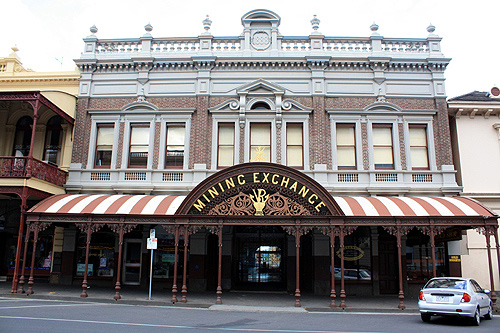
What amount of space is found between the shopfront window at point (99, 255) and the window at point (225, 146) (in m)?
6.30

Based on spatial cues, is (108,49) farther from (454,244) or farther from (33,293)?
(454,244)

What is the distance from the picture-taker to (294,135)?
19.6 metres

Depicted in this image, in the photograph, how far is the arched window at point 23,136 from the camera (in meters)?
20.7

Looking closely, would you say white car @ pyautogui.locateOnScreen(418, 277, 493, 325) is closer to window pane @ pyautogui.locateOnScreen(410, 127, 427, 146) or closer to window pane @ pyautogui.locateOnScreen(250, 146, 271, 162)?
window pane @ pyautogui.locateOnScreen(410, 127, 427, 146)

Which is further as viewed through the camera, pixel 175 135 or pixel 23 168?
pixel 175 135

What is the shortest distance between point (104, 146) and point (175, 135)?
3537 millimetres

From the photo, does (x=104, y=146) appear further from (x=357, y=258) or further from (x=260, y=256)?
(x=357, y=258)

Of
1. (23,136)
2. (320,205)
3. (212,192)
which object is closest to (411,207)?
(320,205)

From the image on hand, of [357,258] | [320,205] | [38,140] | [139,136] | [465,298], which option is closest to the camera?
[465,298]

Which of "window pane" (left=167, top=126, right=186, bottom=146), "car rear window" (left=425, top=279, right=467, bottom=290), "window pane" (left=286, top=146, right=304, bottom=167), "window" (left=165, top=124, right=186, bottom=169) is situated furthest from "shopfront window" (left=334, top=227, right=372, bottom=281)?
"window pane" (left=167, top=126, right=186, bottom=146)

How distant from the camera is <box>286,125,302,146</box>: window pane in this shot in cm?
1955

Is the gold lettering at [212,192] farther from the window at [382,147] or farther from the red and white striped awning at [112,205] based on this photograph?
the window at [382,147]

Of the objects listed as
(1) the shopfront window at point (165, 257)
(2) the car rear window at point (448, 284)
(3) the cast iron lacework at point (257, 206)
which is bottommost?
(2) the car rear window at point (448, 284)

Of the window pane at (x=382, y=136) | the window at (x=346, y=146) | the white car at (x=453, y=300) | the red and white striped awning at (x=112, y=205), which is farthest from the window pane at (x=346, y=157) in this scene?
the white car at (x=453, y=300)
